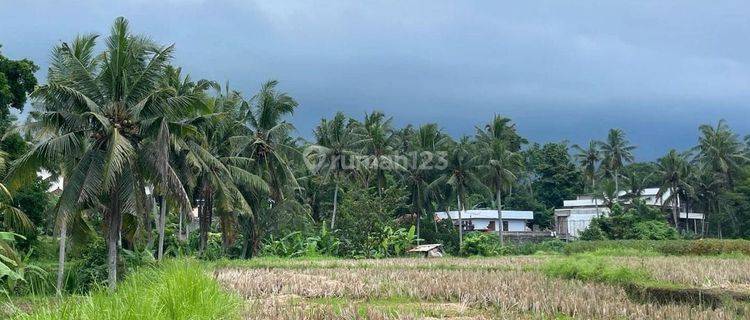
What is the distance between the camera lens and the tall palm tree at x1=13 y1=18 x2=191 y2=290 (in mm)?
17625

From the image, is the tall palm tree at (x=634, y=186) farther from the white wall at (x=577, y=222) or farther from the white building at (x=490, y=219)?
the white building at (x=490, y=219)

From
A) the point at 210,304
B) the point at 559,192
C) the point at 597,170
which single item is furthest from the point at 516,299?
the point at 559,192

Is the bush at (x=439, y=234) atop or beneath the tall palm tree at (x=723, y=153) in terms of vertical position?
beneath

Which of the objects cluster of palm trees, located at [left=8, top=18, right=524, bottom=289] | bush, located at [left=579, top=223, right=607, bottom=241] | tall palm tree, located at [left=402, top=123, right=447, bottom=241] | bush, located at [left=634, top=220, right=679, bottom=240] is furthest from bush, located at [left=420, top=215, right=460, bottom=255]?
cluster of palm trees, located at [left=8, top=18, right=524, bottom=289]

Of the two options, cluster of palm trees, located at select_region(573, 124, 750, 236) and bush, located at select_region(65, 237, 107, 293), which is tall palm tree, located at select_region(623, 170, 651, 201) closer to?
cluster of palm trees, located at select_region(573, 124, 750, 236)

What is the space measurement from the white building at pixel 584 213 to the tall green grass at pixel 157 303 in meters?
51.0

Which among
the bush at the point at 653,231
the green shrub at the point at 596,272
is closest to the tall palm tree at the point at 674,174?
the bush at the point at 653,231

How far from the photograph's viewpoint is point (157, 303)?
22.1 ft

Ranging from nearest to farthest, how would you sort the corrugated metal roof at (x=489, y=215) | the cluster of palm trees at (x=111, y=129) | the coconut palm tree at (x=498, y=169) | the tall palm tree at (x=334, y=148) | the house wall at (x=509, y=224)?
the cluster of palm trees at (x=111, y=129)
the tall palm tree at (x=334, y=148)
the coconut palm tree at (x=498, y=169)
the corrugated metal roof at (x=489, y=215)
the house wall at (x=509, y=224)

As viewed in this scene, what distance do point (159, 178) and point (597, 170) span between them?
5457 cm

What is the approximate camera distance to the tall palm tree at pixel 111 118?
57.8 feet

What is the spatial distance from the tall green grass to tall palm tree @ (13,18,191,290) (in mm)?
8977

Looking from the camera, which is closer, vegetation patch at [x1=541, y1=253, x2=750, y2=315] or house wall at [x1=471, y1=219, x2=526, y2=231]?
vegetation patch at [x1=541, y1=253, x2=750, y2=315]

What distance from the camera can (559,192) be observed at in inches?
2810
